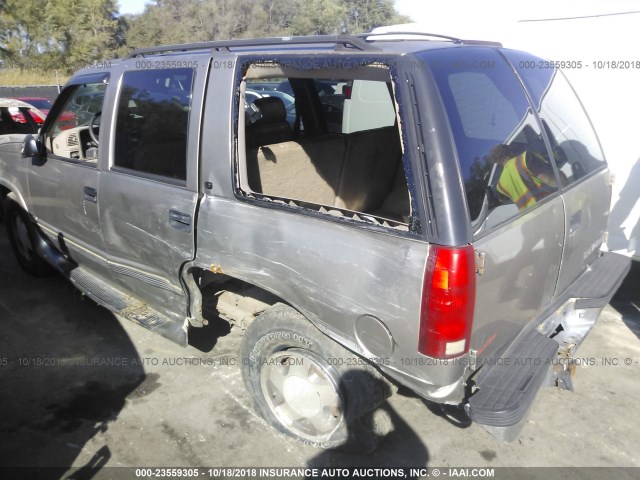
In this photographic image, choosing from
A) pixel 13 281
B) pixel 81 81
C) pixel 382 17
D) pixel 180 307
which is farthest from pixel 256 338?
pixel 382 17

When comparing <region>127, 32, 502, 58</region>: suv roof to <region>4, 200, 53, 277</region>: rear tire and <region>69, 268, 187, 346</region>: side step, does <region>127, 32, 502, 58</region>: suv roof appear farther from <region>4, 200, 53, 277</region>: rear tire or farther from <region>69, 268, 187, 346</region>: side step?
<region>4, 200, 53, 277</region>: rear tire

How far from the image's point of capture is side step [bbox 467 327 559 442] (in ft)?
7.41

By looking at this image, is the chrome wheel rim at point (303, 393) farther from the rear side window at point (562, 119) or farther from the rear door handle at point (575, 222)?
the rear side window at point (562, 119)

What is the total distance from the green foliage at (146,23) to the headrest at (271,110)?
35.9m

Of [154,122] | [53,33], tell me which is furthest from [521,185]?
[53,33]

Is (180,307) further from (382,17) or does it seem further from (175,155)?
(382,17)

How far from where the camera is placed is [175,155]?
2.99 metres

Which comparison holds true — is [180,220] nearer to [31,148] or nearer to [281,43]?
[281,43]

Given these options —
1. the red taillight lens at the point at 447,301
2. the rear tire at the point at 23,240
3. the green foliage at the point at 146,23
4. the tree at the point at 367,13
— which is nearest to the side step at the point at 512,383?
the red taillight lens at the point at 447,301

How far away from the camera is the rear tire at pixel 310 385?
2.58m

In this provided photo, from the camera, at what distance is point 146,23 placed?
153 ft

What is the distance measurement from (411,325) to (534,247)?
79 cm

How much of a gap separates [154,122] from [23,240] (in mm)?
2638

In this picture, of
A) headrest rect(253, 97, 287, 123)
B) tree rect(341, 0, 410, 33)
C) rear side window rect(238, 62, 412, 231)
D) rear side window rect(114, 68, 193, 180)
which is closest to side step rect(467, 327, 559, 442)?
rear side window rect(238, 62, 412, 231)
